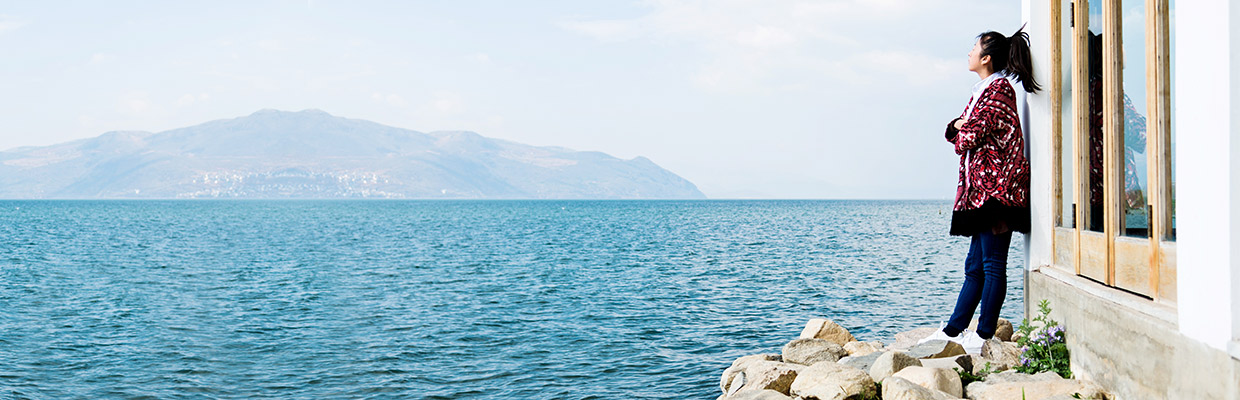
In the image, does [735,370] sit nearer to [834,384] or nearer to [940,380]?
[834,384]

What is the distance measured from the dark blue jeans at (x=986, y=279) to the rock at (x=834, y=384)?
84cm

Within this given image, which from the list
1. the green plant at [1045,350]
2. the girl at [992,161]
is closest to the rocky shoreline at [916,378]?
the green plant at [1045,350]

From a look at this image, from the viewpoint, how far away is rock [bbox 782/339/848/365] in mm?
9133

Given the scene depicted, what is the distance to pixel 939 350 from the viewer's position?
695cm

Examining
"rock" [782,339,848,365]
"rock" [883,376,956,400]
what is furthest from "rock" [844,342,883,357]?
"rock" [883,376,956,400]

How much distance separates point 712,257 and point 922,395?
26410 millimetres

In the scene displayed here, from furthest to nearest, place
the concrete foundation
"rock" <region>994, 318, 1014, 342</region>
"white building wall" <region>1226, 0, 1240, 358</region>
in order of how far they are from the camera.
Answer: "rock" <region>994, 318, 1014, 342</region>
the concrete foundation
"white building wall" <region>1226, 0, 1240, 358</region>

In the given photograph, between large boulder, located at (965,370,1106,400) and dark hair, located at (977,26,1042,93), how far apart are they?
1938 millimetres

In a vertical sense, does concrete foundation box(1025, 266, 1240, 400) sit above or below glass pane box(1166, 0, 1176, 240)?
below

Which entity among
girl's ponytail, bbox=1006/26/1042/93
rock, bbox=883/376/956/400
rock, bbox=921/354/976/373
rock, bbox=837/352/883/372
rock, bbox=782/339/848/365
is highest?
girl's ponytail, bbox=1006/26/1042/93

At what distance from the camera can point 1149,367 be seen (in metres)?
4.62

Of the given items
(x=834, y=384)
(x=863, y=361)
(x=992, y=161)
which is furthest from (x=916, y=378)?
(x=863, y=361)

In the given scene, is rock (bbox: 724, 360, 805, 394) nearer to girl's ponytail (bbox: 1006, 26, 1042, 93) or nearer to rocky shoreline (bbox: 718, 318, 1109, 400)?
rocky shoreline (bbox: 718, 318, 1109, 400)

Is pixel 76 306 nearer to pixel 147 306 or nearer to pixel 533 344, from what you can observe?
pixel 147 306
